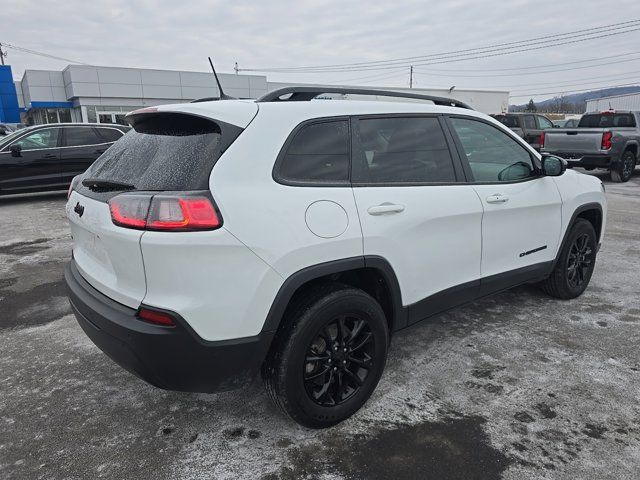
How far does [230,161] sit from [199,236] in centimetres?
39

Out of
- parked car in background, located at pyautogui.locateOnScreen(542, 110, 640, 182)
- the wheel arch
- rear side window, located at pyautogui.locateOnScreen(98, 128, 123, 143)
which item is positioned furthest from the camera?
parked car in background, located at pyautogui.locateOnScreen(542, 110, 640, 182)

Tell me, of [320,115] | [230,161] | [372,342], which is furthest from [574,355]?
[230,161]

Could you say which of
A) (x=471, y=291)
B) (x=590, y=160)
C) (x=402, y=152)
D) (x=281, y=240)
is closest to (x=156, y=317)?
(x=281, y=240)

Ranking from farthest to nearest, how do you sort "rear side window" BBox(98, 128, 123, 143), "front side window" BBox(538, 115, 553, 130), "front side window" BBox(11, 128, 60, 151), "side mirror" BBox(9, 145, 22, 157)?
"front side window" BBox(538, 115, 553, 130), "rear side window" BBox(98, 128, 123, 143), "front side window" BBox(11, 128, 60, 151), "side mirror" BBox(9, 145, 22, 157)

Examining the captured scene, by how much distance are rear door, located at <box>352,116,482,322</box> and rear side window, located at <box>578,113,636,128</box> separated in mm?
12581

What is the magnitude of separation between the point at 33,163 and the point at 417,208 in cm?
936

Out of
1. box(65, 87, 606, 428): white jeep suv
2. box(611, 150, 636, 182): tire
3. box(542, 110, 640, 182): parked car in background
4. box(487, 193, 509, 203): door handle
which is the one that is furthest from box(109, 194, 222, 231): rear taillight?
box(611, 150, 636, 182): tire

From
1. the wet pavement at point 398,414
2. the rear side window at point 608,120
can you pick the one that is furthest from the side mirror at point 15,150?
the rear side window at point 608,120

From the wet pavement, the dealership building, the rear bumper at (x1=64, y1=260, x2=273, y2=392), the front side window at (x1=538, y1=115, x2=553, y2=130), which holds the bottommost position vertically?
the wet pavement

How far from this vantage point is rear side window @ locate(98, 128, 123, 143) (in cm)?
1030

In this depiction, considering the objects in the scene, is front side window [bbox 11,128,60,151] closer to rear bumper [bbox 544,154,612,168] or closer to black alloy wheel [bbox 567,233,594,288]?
black alloy wheel [bbox 567,233,594,288]

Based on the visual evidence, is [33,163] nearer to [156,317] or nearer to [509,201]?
[156,317]

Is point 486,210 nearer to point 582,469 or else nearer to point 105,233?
point 582,469

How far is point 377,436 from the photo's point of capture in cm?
254
